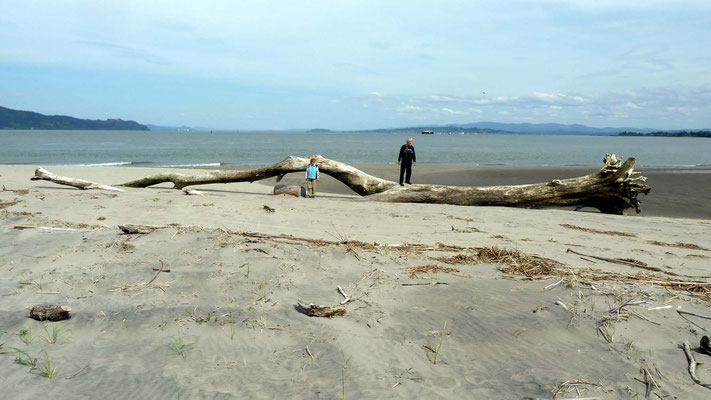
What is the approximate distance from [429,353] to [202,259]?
2584mm

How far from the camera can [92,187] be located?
1121 cm

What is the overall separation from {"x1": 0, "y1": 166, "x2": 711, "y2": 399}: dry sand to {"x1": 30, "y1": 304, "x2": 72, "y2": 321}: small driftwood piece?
69 millimetres

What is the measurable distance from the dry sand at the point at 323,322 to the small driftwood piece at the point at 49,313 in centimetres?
7

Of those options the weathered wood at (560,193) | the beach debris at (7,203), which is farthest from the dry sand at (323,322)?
the weathered wood at (560,193)

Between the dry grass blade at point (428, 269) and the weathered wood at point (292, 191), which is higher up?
the dry grass blade at point (428, 269)

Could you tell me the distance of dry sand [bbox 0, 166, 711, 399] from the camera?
2.68 metres

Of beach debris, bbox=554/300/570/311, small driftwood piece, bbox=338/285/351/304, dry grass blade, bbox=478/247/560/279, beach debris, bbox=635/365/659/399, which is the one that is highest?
dry grass blade, bbox=478/247/560/279

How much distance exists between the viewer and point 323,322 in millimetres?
3361

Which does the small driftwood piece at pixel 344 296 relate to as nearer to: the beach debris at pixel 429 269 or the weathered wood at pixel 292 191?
the beach debris at pixel 429 269

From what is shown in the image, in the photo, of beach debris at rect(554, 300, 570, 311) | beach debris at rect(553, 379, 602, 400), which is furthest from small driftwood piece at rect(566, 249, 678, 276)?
beach debris at rect(553, 379, 602, 400)

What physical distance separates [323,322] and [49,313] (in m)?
2.17

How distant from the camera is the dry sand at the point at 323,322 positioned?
2.68m

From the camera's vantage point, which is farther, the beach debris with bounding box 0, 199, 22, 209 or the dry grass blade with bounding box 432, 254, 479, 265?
the beach debris with bounding box 0, 199, 22, 209

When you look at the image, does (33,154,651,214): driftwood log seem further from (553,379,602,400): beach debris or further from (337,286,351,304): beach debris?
(553,379,602,400): beach debris
